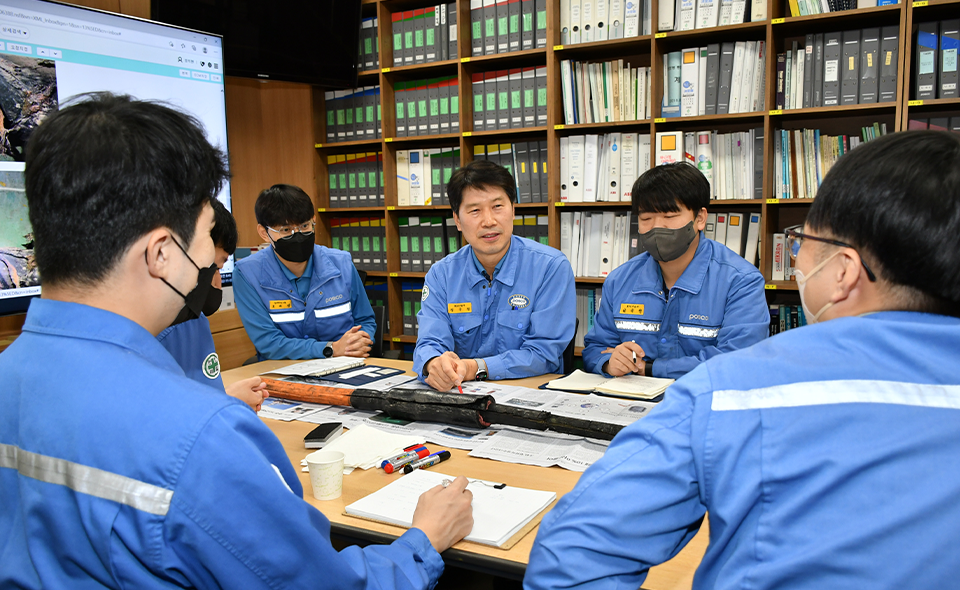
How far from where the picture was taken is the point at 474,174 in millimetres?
2480

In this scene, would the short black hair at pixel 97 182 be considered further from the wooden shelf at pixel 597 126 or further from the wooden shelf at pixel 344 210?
the wooden shelf at pixel 344 210

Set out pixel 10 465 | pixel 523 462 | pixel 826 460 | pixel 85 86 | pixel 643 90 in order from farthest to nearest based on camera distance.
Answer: pixel 643 90, pixel 85 86, pixel 523 462, pixel 10 465, pixel 826 460

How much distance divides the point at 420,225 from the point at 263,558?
3500 millimetres

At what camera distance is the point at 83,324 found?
768 millimetres

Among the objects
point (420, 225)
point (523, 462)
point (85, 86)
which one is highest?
point (85, 86)

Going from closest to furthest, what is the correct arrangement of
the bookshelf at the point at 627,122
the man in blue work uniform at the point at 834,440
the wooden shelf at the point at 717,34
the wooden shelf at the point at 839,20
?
the man in blue work uniform at the point at 834,440, the wooden shelf at the point at 839,20, the bookshelf at the point at 627,122, the wooden shelf at the point at 717,34

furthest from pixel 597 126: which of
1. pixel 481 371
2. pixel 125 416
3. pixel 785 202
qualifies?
pixel 125 416

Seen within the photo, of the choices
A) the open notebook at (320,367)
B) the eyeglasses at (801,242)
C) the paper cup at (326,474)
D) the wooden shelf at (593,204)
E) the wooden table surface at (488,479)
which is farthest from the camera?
the wooden shelf at (593,204)

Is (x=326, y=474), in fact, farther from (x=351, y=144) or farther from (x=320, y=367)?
(x=351, y=144)

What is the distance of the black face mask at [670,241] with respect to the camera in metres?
2.29

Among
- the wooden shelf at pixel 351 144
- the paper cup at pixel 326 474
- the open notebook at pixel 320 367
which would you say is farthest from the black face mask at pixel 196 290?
the wooden shelf at pixel 351 144

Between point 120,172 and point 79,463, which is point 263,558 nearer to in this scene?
point 79,463

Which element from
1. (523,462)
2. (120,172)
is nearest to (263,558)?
(120,172)

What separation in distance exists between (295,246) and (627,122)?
194 cm
